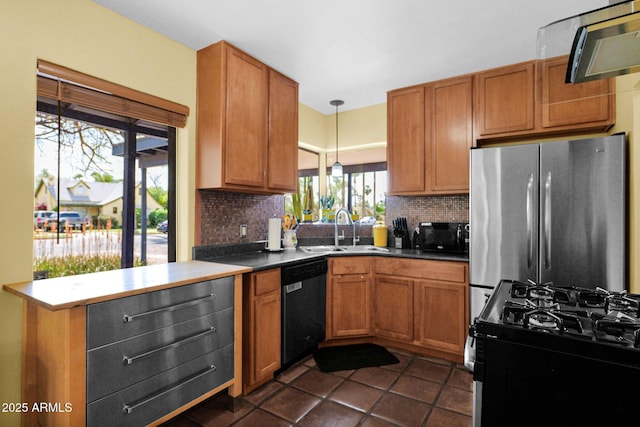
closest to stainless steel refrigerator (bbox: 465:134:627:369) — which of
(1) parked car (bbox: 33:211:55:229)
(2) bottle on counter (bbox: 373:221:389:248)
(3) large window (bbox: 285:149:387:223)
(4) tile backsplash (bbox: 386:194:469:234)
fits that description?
(4) tile backsplash (bbox: 386:194:469:234)

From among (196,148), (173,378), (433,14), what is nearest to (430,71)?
(433,14)

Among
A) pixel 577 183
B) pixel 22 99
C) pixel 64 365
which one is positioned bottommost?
pixel 64 365

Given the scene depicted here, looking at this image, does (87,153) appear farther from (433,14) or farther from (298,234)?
(433,14)

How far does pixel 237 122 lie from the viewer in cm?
261

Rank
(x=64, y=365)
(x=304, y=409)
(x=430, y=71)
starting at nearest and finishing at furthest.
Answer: (x=64, y=365) < (x=304, y=409) < (x=430, y=71)

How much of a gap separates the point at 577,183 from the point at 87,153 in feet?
11.0

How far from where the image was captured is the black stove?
3.07 ft

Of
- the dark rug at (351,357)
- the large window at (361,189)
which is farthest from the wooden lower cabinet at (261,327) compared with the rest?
the large window at (361,189)

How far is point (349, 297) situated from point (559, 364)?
2.12m

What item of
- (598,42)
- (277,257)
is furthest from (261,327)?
(598,42)

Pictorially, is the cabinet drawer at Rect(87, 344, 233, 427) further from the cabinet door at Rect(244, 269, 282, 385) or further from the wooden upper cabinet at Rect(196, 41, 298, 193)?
the wooden upper cabinet at Rect(196, 41, 298, 193)

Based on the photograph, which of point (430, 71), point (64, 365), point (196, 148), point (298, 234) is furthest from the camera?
point (298, 234)

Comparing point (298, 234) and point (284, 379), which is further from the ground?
point (298, 234)

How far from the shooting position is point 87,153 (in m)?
2.21
